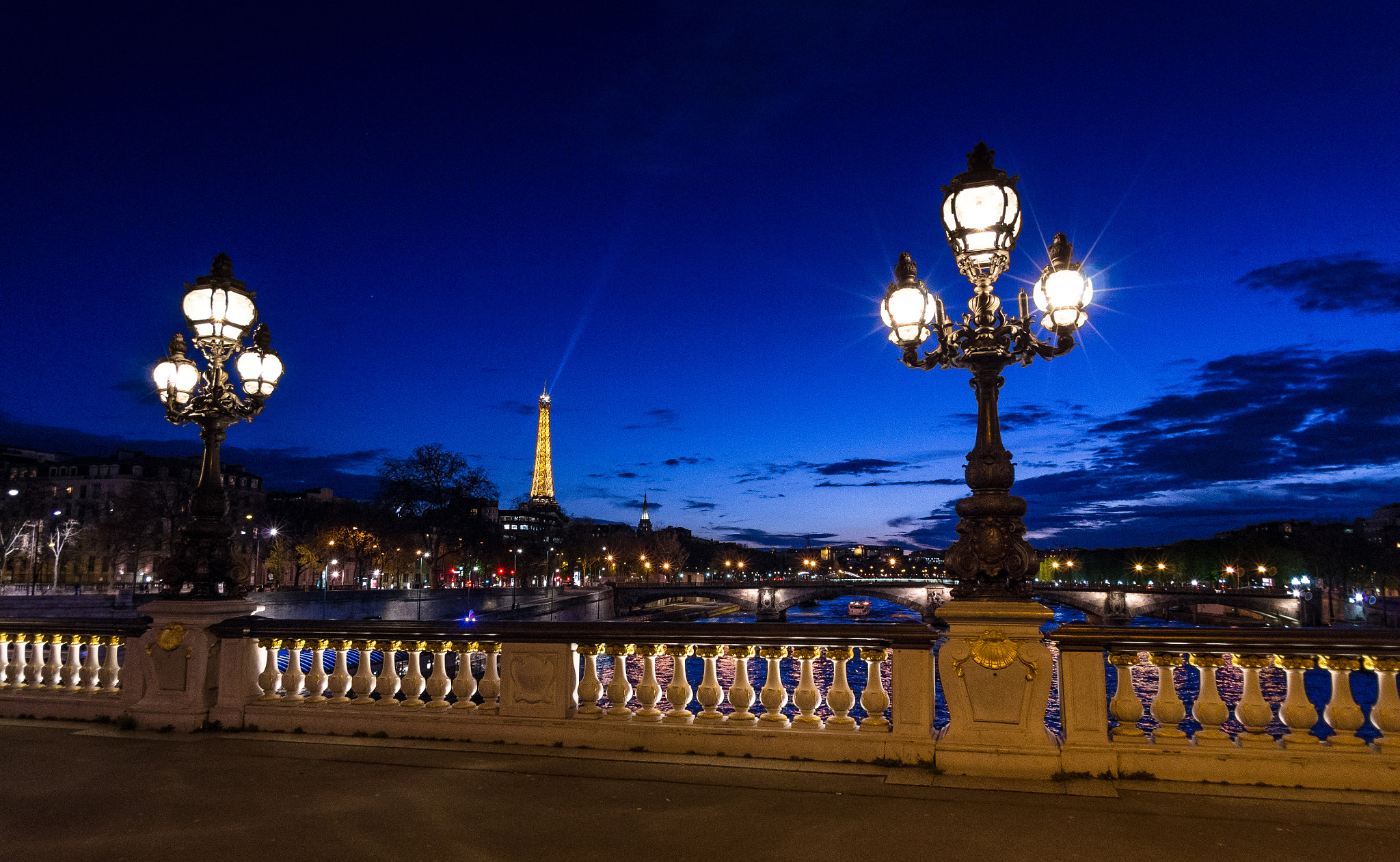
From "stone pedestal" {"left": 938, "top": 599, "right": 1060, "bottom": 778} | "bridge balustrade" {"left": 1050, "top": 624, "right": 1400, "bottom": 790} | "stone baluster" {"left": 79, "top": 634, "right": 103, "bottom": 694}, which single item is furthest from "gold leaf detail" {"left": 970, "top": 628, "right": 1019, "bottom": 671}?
"stone baluster" {"left": 79, "top": 634, "right": 103, "bottom": 694}

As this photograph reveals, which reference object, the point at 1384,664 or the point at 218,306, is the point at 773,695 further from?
the point at 218,306

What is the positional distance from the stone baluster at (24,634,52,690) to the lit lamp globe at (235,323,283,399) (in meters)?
4.06

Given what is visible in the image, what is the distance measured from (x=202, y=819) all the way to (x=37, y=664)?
6.75 meters

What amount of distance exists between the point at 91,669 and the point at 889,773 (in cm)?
972

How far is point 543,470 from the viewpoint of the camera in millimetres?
168125

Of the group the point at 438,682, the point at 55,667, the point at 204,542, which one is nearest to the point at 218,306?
the point at 204,542

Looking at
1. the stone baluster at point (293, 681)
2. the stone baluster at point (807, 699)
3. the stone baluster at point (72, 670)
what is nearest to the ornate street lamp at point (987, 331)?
the stone baluster at point (807, 699)

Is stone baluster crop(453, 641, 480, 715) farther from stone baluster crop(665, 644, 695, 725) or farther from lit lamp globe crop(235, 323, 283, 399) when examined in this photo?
lit lamp globe crop(235, 323, 283, 399)

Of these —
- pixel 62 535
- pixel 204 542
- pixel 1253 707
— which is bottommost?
pixel 1253 707

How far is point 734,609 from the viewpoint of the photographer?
14025cm

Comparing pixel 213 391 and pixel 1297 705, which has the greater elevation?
pixel 213 391

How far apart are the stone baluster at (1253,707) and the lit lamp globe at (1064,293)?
3.22 metres

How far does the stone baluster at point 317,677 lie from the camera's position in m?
9.51

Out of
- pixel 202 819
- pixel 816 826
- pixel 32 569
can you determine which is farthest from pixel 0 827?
pixel 32 569
